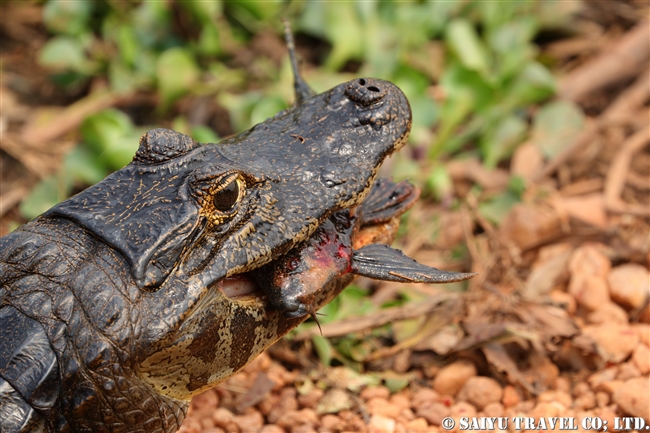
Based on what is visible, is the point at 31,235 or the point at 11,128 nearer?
the point at 31,235

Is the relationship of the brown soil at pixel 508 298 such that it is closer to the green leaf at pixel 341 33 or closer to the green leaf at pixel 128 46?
the green leaf at pixel 128 46

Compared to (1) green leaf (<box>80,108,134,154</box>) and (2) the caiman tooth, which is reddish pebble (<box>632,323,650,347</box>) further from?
(1) green leaf (<box>80,108,134,154</box>)

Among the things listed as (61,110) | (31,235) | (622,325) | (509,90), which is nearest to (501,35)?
(509,90)

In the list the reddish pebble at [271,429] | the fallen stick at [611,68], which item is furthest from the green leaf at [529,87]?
the reddish pebble at [271,429]

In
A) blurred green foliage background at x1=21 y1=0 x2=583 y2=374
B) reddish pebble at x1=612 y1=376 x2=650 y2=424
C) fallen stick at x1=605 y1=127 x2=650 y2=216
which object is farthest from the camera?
blurred green foliage background at x1=21 y1=0 x2=583 y2=374

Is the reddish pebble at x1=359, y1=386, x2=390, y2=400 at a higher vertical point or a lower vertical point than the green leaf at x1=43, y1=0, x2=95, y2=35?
lower

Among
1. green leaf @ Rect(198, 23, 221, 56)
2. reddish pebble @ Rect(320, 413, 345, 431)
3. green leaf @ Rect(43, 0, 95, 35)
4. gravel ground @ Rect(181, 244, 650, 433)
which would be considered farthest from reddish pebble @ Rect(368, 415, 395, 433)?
green leaf @ Rect(43, 0, 95, 35)

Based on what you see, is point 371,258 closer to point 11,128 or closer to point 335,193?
point 335,193
